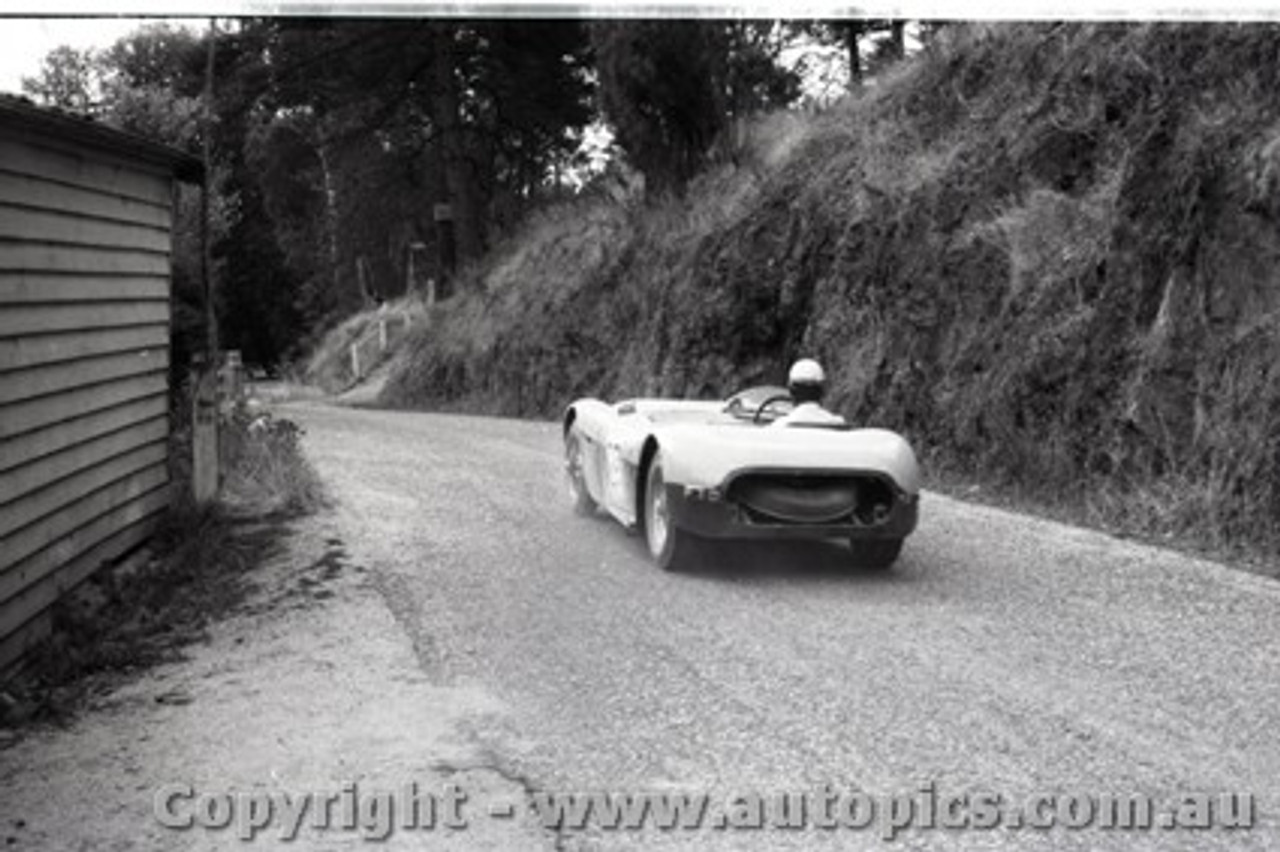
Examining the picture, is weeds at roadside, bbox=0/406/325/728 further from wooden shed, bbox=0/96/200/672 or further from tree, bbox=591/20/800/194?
tree, bbox=591/20/800/194

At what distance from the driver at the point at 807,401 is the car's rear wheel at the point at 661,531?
78 cm

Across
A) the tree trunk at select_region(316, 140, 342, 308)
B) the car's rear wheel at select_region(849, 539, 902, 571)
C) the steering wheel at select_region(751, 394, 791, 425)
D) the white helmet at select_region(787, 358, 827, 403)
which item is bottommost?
the car's rear wheel at select_region(849, 539, 902, 571)

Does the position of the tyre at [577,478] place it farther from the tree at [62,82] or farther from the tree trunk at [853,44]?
the tree trunk at [853,44]

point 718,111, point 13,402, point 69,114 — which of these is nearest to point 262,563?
point 13,402

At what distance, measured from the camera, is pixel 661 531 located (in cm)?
804

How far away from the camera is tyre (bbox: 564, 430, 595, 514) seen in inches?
394

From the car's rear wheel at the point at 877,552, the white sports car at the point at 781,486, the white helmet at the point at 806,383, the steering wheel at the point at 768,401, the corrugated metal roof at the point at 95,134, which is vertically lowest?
the car's rear wheel at the point at 877,552

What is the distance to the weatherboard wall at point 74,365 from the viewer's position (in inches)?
269

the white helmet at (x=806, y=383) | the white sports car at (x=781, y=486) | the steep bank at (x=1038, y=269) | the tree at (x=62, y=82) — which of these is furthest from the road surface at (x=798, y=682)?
the tree at (x=62, y=82)

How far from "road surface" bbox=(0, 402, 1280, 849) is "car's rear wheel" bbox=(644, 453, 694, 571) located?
126 millimetres

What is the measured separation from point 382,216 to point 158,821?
112 ft

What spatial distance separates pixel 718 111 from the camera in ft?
72.6

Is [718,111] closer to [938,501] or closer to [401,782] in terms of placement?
[938,501]

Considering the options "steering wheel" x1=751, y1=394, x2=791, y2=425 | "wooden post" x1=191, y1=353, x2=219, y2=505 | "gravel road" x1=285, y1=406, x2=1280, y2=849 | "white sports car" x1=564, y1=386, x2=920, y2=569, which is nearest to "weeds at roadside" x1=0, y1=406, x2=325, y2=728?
"wooden post" x1=191, y1=353, x2=219, y2=505
